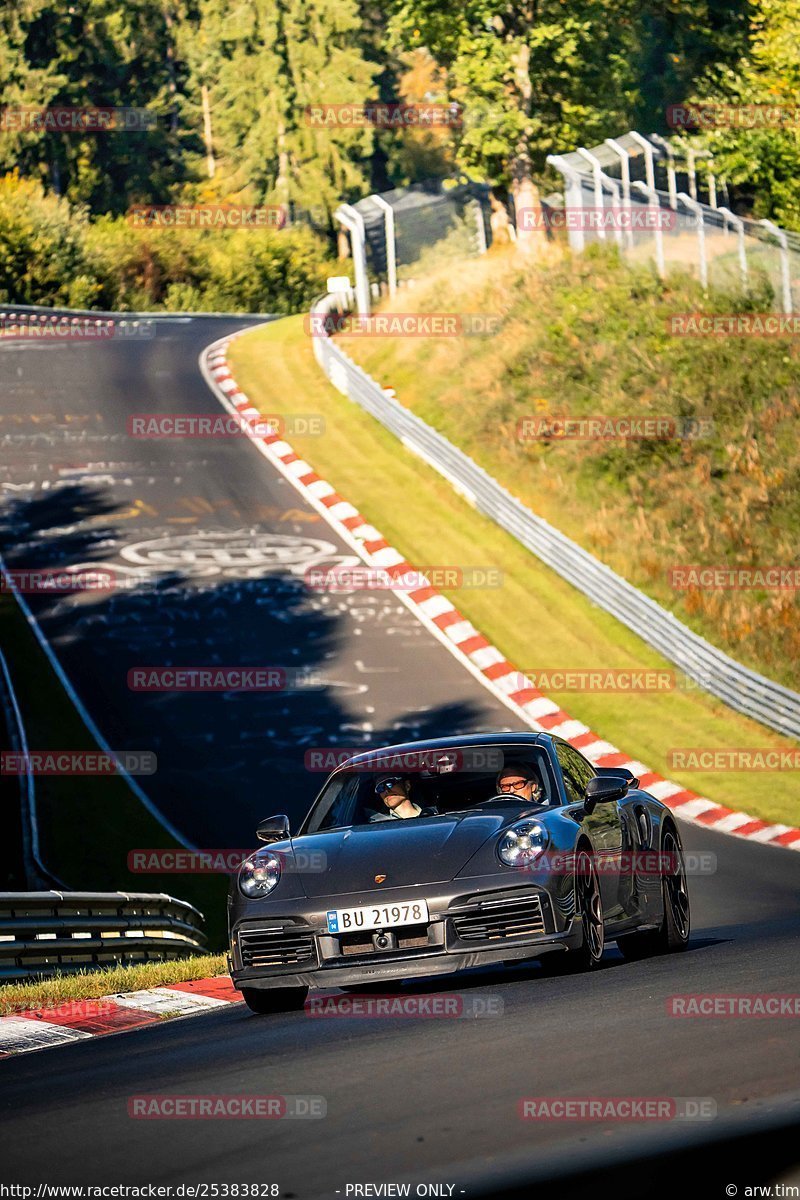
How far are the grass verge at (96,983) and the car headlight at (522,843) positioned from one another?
3.47m

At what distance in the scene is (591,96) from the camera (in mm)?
49656

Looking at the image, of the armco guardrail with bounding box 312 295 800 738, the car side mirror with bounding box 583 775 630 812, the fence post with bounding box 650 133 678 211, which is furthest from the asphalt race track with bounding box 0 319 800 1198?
the fence post with bounding box 650 133 678 211

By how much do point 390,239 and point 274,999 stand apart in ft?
111

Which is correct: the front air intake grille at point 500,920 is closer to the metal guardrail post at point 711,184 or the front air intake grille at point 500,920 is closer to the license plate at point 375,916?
the license plate at point 375,916

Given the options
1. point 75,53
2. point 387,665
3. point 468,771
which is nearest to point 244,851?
point 387,665

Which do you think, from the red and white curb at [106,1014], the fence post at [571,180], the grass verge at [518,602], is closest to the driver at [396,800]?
the red and white curb at [106,1014]

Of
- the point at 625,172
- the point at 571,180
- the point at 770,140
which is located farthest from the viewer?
the point at 770,140

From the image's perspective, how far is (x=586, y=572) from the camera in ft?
90.6

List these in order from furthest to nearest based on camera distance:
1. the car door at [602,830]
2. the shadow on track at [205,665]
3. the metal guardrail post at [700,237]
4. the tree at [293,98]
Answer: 1. the tree at [293,98]
2. the metal guardrail post at [700,237]
3. the shadow on track at [205,665]
4. the car door at [602,830]

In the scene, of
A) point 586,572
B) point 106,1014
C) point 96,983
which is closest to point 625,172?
point 586,572

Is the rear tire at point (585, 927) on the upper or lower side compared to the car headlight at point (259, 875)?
lower

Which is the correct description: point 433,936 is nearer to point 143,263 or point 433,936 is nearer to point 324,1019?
point 324,1019

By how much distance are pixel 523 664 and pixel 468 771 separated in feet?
51.3

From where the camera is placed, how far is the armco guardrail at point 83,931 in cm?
1187
